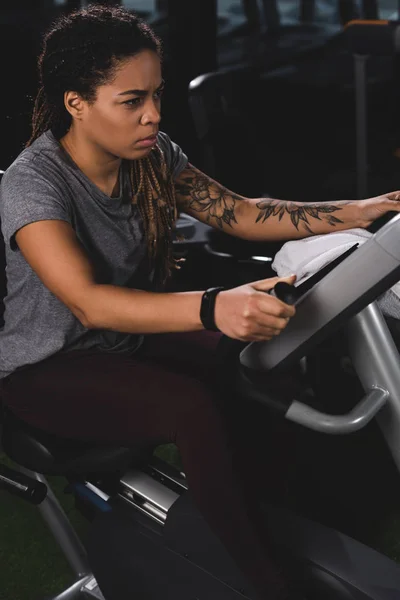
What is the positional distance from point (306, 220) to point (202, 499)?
592 mm

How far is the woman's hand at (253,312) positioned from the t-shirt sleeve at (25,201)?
1.23 ft

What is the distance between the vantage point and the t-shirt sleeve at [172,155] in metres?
1.71

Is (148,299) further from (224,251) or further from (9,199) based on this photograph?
Answer: (224,251)

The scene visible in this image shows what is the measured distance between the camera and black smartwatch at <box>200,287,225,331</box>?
3.81 feet

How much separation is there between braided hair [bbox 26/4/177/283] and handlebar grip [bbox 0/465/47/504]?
0.48m

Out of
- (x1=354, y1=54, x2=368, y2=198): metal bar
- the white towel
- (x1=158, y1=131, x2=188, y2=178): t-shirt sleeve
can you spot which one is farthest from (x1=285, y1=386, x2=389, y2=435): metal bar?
(x1=354, y1=54, x2=368, y2=198): metal bar

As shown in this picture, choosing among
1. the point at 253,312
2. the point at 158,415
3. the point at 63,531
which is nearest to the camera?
the point at 253,312

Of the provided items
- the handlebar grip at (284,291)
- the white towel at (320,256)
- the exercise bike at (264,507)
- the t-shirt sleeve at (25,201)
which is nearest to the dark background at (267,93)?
the t-shirt sleeve at (25,201)

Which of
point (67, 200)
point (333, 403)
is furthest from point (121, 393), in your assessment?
point (333, 403)

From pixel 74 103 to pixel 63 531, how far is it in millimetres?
888

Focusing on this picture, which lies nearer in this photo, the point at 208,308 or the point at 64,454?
the point at 208,308

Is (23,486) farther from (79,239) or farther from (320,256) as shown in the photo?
(320,256)

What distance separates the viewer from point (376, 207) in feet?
5.08

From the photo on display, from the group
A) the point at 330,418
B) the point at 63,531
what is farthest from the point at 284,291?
the point at 63,531
